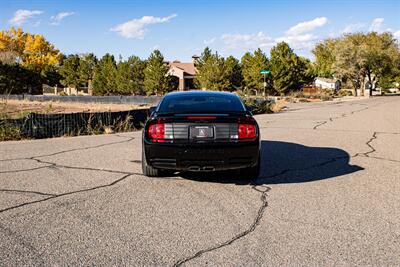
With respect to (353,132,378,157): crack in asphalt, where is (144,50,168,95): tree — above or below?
above

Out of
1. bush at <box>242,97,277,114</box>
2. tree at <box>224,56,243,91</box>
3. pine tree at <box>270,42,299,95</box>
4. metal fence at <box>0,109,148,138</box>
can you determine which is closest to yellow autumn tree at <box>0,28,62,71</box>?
tree at <box>224,56,243,91</box>

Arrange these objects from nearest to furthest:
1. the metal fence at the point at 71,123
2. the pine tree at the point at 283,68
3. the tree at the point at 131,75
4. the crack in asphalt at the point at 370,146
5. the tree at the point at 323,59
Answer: the crack in asphalt at the point at 370,146 < the metal fence at the point at 71,123 < the pine tree at the point at 283,68 < the tree at the point at 131,75 < the tree at the point at 323,59

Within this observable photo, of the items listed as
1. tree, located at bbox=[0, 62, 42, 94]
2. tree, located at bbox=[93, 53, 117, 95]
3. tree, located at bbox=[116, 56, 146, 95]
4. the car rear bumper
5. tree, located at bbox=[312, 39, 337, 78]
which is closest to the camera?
the car rear bumper

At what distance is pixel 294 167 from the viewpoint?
23.3 ft

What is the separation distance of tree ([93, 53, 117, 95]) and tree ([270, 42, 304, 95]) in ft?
80.6

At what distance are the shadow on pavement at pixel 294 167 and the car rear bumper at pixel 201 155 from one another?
2.35ft

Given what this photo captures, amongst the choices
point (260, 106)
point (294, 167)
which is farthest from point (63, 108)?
point (294, 167)

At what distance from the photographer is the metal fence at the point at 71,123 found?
11527mm

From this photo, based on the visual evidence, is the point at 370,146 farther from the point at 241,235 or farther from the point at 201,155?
the point at 241,235

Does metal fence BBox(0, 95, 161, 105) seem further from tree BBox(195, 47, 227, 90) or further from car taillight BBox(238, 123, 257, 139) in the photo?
car taillight BBox(238, 123, 257, 139)

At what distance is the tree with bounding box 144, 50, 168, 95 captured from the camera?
2020 inches

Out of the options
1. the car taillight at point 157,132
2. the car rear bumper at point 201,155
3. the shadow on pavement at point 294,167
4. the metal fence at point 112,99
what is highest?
the metal fence at point 112,99

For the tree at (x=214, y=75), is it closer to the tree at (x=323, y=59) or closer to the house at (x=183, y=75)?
the house at (x=183, y=75)

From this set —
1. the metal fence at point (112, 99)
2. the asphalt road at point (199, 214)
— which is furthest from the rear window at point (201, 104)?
the metal fence at point (112, 99)
